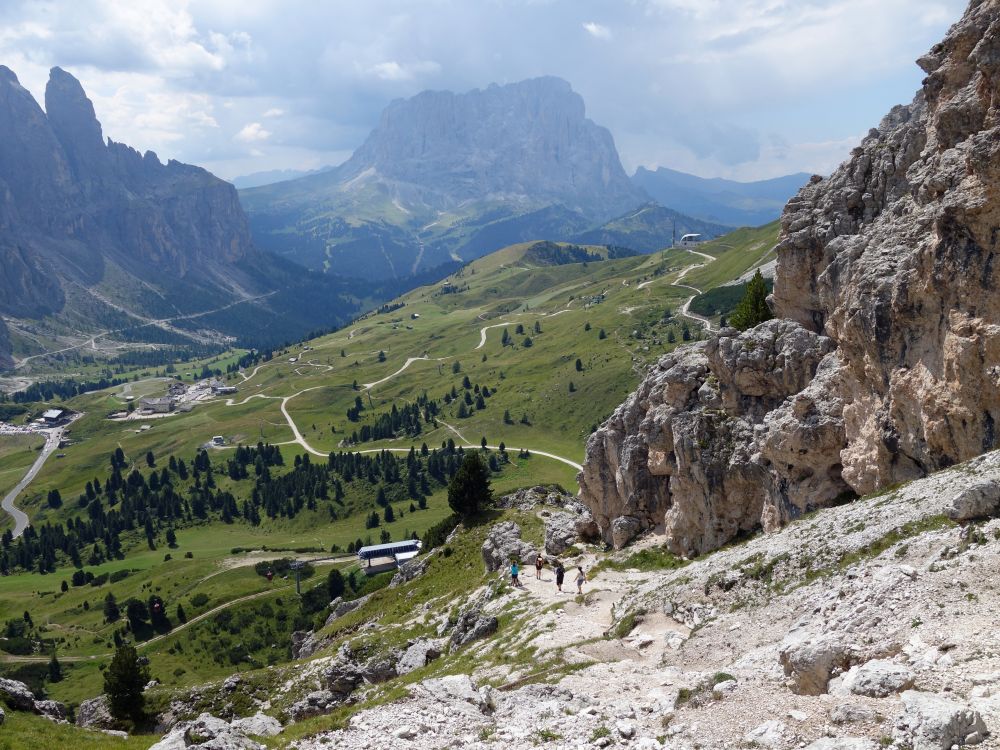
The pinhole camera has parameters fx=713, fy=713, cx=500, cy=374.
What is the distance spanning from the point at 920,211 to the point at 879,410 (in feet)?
46.1

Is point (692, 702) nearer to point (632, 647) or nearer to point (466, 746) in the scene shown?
point (466, 746)

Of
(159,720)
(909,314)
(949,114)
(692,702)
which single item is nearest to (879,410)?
(909,314)

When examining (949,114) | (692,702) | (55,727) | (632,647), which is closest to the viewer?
(692,702)

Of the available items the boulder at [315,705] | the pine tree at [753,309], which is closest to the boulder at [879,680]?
the boulder at [315,705]

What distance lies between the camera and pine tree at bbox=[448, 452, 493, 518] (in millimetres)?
108625

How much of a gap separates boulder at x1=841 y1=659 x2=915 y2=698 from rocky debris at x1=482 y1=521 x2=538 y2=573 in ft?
163

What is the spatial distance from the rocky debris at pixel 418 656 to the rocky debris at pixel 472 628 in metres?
2.15

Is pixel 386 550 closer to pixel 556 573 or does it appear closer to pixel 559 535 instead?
pixel 559 535

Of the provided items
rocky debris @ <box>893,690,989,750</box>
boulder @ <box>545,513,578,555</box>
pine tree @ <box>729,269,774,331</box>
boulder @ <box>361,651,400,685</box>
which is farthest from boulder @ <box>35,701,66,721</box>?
pine tree @ <box>729,269,774,331</box>

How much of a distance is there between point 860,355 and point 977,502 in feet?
58.8

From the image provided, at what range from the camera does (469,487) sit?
109 m

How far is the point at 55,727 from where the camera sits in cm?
4478

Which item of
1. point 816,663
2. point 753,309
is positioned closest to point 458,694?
point 816,663

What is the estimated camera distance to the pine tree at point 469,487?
109 metres
